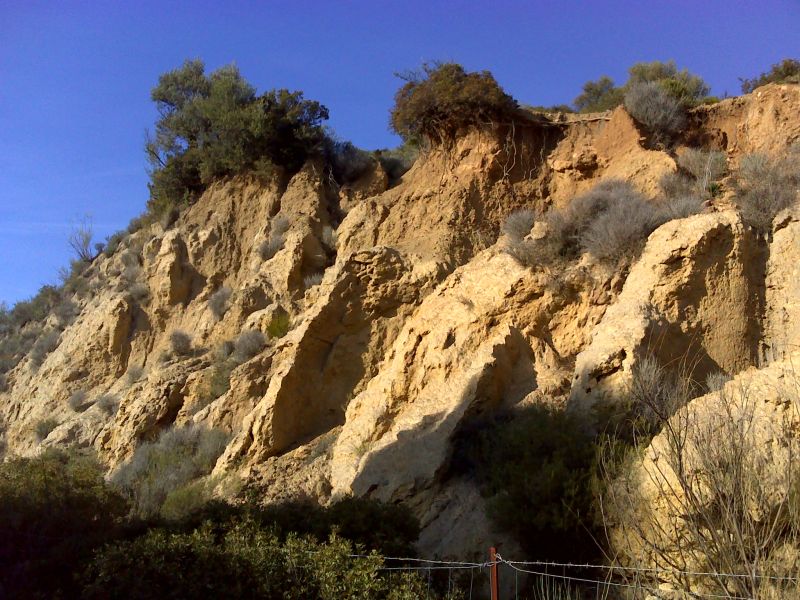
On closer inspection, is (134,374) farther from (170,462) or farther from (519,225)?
(519,225)

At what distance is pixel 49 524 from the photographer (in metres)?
8.95

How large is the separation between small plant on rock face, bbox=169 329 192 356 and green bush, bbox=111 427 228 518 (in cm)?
358

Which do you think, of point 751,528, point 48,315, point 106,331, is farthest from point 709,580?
point 48,315

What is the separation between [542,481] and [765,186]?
6991 millimetres

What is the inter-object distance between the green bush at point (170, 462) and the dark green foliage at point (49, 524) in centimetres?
301

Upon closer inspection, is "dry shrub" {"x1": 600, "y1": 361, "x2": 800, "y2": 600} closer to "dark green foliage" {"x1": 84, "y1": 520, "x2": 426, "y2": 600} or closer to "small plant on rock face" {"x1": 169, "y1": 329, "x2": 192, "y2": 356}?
"dark green foliage" {"x1": 84, "y1": 520, "x2": 426, "y2": 600}

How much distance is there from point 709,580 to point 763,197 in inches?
324

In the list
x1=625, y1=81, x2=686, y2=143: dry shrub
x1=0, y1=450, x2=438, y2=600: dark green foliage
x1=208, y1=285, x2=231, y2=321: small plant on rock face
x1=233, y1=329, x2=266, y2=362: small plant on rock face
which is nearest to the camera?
x1=0, y1=450, x2=438, y2=600: dark green foliage

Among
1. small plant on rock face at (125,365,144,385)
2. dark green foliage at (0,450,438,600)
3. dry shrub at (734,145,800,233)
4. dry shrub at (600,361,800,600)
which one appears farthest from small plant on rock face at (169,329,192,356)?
dry shrub at (600,361,800,600)

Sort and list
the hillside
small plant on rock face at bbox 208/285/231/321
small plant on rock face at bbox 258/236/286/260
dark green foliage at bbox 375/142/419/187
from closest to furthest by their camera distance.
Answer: the hillside < small plant on rock face at bbox 208/285/231/321 < small plant on rock face at bbox 258/236/286/260 < dark green foliage at bbox 375/142/419/187

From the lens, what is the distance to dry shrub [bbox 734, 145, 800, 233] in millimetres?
11883

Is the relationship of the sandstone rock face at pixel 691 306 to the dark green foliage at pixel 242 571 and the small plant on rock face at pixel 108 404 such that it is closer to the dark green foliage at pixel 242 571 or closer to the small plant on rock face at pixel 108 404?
the dark green foliage at pixel 242 571

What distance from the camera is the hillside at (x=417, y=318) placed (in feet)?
35.5

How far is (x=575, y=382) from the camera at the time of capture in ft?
34.0
